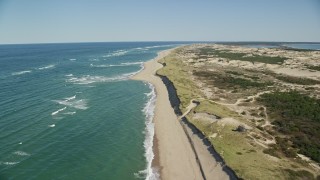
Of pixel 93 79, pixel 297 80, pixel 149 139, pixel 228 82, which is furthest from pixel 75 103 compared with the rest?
pixel 297 80

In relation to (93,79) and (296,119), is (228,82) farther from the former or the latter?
(93,79)

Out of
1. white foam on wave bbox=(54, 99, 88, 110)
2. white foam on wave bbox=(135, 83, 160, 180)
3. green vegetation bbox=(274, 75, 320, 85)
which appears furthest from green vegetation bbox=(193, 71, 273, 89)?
white foam on wave bbox=(54, 99, 88, 110)

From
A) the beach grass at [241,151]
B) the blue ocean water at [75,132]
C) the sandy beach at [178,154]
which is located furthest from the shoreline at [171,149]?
the beach grass at [241,151]

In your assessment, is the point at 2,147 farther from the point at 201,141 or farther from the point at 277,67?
the point at 277,67

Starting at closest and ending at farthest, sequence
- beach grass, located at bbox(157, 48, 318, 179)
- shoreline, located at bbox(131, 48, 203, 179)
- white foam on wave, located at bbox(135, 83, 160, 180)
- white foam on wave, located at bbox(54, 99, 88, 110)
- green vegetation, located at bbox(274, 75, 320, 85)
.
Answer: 1. beach grass, located at bbox(157, 48, 318, 179)
2. white foam on wave, located at bbox(135, 83, 160, 180)
3. shoreline, located at bbox(131, 48, 203, 179)
4. white foam on wave, located at bbox(54, 99, 88, 110)
5. green vegetation, located at bbox(274, 75, 320, 85)

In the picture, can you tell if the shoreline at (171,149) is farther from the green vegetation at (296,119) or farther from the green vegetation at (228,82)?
the green vegetation at (228,82)

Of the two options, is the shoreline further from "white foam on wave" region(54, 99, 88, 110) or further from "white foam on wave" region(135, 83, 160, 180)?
"white foam on wave" region(54, 99, 88, 110)
